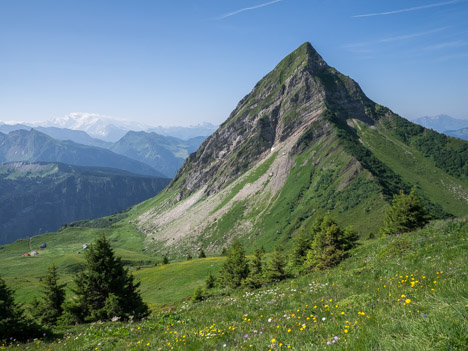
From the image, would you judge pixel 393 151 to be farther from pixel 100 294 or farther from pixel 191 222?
pixel 100 294

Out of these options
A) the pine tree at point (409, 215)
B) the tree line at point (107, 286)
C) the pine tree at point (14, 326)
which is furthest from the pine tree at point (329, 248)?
the pine tree at point (14, 326)

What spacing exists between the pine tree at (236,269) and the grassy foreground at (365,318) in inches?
945

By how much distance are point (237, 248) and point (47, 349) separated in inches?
1343

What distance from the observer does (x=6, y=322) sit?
624 inches

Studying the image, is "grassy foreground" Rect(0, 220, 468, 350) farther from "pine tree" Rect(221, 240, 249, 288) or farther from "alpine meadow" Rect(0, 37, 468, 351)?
"pine tree" Rect(221, 240, 249, 288)

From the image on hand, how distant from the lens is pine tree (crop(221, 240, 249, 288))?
38.9 meters

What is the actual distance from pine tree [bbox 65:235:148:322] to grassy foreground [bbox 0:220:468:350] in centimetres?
924

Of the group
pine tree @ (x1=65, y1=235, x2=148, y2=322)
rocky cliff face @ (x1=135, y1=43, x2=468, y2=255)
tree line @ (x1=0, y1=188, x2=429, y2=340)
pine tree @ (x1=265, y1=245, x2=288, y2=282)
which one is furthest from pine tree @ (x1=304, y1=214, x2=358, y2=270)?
rocky cliff face @ (x1=135, y1=43, x2=468, y2=255)

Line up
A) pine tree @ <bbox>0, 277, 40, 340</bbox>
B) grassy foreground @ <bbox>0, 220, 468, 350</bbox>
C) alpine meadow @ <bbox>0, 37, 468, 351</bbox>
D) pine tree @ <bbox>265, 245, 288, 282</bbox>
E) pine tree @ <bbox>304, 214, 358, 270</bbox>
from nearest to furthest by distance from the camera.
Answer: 1. grassy foreground @ <bbox>0, 220, 468, 350</bbox>
2. alpine meadow @ <bbox>0, 37, 468, 351</bbox>
3. pine tree @ <bbox>0, 277, 40, 340</bbox>
4. pine tree @ <bbox>304, 214, 358, 270</bbox>
5. pine tree @ <bbox>265, 245, 288, 282</bbox>

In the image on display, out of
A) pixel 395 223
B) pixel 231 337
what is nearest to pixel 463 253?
pixel 231 337

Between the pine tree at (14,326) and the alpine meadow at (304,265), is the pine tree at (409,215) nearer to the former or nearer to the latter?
the alpine meadow at (304,265)

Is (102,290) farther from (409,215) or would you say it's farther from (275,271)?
(409,215)

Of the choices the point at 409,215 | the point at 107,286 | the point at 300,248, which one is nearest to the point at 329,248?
the point at 409,215

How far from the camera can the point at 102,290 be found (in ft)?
87.4
